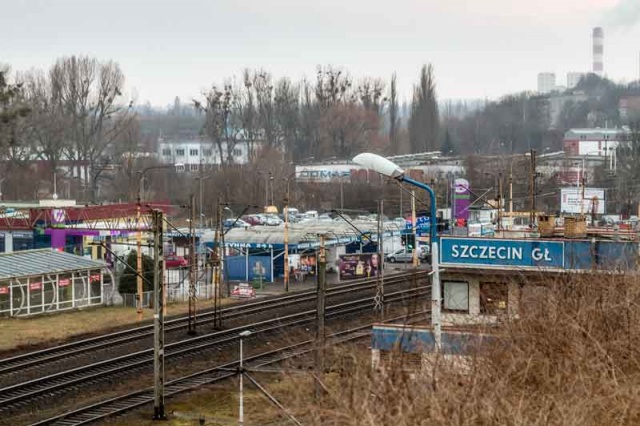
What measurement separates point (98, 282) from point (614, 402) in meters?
22.1

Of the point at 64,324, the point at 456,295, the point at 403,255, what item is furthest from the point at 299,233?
the point at 456,295

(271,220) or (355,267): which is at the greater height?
(271,220)

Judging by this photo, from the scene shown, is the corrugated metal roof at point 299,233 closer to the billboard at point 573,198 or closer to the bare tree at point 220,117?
the billboard at point 573,198

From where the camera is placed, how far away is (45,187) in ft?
208

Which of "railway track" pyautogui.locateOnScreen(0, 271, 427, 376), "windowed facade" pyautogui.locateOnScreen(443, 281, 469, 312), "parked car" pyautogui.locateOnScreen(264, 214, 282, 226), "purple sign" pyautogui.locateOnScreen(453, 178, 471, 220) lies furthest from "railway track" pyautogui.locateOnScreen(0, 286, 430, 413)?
"parked car" pyautogui.locateOnScreen(264, 214, 282, 226)

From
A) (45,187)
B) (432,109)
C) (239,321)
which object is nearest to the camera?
(239,321)

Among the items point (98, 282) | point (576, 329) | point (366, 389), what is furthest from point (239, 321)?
point (366, 389)

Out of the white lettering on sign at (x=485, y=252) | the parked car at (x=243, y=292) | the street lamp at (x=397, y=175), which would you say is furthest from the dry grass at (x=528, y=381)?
the parked car at (x=243, y=292)

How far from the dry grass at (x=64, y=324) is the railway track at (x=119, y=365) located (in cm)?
309

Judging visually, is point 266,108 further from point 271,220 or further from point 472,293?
point 472,293

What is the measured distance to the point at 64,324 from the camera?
2456 cm

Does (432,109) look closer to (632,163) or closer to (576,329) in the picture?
(632,163)

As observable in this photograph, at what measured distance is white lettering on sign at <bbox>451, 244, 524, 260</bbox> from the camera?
60.7ft

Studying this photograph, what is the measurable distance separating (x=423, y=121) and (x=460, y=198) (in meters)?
47.3
